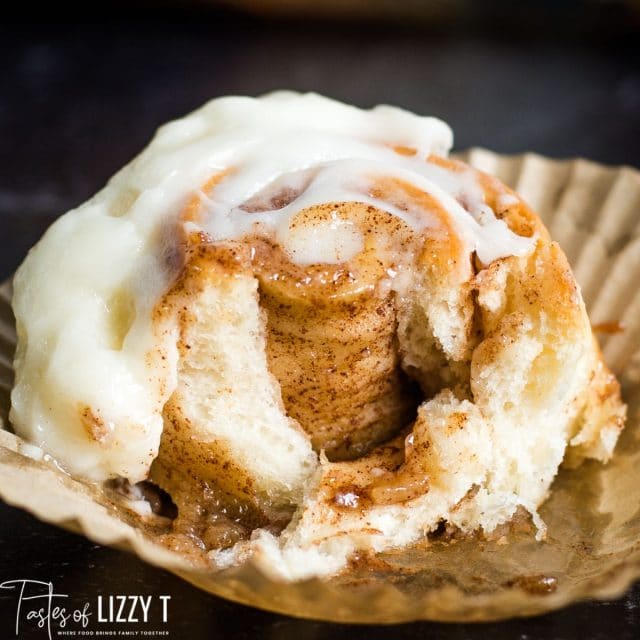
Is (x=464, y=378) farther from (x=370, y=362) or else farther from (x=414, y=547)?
(x=414, y=547)

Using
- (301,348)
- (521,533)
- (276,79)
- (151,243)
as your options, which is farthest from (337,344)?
(276,79)

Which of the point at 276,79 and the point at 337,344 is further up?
the point at 337,344

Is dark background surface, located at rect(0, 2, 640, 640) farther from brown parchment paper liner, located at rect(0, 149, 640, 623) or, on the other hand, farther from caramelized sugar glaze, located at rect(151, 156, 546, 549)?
caramelized sugar glaze, located at rect(151, 156, 546, 549)

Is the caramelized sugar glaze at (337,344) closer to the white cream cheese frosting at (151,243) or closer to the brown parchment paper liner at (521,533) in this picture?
the white cream cheese frosting at (151,243)

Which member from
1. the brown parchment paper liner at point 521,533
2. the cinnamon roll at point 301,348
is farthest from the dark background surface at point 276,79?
the cinnamon roll at point 301,348

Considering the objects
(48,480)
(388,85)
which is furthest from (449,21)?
(48,480)

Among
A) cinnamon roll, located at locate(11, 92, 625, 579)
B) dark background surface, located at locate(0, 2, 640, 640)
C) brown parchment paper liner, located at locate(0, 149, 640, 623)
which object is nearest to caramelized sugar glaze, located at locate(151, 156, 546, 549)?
cinnamon roll, located at locate(11, 92, 625, 579)

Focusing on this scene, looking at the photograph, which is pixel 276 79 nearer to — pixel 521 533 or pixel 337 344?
pixel 337 344
